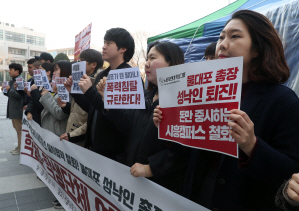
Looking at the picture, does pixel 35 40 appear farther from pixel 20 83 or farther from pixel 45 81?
pixel 45 81

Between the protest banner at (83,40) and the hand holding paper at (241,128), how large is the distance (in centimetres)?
298

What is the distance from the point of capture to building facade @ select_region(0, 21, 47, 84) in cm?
4997

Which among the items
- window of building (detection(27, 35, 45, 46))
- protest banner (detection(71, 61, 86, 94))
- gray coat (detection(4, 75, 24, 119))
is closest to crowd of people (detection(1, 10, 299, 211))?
protest banner (detection(71, 61, 86, 94))

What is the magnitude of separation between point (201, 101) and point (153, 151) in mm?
666

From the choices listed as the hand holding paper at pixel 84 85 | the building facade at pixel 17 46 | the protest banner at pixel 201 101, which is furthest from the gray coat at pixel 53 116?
the building facade at pixel 17 46

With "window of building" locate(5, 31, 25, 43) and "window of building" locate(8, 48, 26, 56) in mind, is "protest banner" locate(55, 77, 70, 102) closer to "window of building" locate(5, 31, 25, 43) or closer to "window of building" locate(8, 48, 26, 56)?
"window of building" locate(8, 48, 26, 56)

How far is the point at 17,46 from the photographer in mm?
53406

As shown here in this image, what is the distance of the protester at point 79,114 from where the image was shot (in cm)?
268

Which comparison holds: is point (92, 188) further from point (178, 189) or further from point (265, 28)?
point (265, 28)

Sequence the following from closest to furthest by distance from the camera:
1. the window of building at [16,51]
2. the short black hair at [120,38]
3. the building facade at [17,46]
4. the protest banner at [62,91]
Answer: the short black hair at [120,38], the protest banner at [62,91], the building facade at [17,46], the window of building at [16,51]

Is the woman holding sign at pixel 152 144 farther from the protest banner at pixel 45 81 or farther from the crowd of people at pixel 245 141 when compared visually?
the protest banner at pixel 45 81

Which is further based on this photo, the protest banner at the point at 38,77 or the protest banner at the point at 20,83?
the protest banner at the point at 20,83

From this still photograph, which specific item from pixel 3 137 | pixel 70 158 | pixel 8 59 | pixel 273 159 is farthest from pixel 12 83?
pixel 8 59

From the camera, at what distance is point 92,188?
1.95 metres
